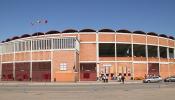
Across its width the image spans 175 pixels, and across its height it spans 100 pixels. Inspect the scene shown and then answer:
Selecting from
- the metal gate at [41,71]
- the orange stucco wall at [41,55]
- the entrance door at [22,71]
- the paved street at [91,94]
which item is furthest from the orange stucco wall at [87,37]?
the paved street at [91,94]

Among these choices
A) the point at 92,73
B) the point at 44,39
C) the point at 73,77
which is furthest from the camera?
the point at 92,73

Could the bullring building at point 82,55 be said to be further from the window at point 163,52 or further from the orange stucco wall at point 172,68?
the orange stucco wall at point 172,68

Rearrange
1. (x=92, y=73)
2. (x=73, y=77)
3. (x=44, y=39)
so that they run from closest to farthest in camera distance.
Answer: (x=73, y=77)
(x=44, y=39)
(x=92, y=73)

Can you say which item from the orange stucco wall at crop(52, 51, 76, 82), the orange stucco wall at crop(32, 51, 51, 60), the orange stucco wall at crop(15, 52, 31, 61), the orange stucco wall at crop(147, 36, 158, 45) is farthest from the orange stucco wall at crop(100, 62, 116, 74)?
the orange stucco wall at crop(15, 52, 31, 61)

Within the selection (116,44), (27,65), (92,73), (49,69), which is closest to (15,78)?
(27,65)

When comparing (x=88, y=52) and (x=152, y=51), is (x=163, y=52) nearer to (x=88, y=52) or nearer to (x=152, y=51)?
(x=152, y=51)

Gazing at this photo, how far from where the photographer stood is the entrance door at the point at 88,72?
9212 cm

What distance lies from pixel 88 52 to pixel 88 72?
217 inches

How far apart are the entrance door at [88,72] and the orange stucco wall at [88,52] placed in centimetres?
155

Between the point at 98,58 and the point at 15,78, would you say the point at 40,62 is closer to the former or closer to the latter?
the point at 15,78

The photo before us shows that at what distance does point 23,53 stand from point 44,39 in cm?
921

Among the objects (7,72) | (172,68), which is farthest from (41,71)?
(172,68)

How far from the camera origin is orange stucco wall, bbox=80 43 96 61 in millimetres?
95062

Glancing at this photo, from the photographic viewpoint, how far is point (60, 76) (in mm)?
81938
